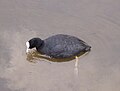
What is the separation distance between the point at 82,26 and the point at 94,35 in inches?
12.0

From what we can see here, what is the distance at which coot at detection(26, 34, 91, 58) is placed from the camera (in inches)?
203

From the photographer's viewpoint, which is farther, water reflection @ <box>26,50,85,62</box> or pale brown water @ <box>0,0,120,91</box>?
water reflection @ <box>26,50,85,62</box>

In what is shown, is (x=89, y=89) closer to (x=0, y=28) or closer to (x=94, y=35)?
(x=94, y=35)

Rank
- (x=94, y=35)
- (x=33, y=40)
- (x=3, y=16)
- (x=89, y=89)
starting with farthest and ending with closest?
1. (x=3, y=16)
2. (x=94, y=35)
3. (x=33, y=40)
4. (x=89, y=89)

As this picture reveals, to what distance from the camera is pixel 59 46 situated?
515 cm

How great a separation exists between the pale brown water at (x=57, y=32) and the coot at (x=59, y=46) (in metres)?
0.13

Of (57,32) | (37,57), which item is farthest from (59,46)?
(57,32)

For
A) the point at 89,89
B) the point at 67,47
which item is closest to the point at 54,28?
the point at 67,47

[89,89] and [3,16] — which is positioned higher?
[3,16]

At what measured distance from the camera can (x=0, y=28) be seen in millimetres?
5816

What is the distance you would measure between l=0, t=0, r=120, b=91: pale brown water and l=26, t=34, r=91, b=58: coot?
13 cm

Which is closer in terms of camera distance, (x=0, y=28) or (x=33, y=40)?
(x=33, y=40)

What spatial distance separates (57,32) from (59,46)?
1.99 ft

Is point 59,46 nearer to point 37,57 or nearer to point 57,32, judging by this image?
point 37,57
